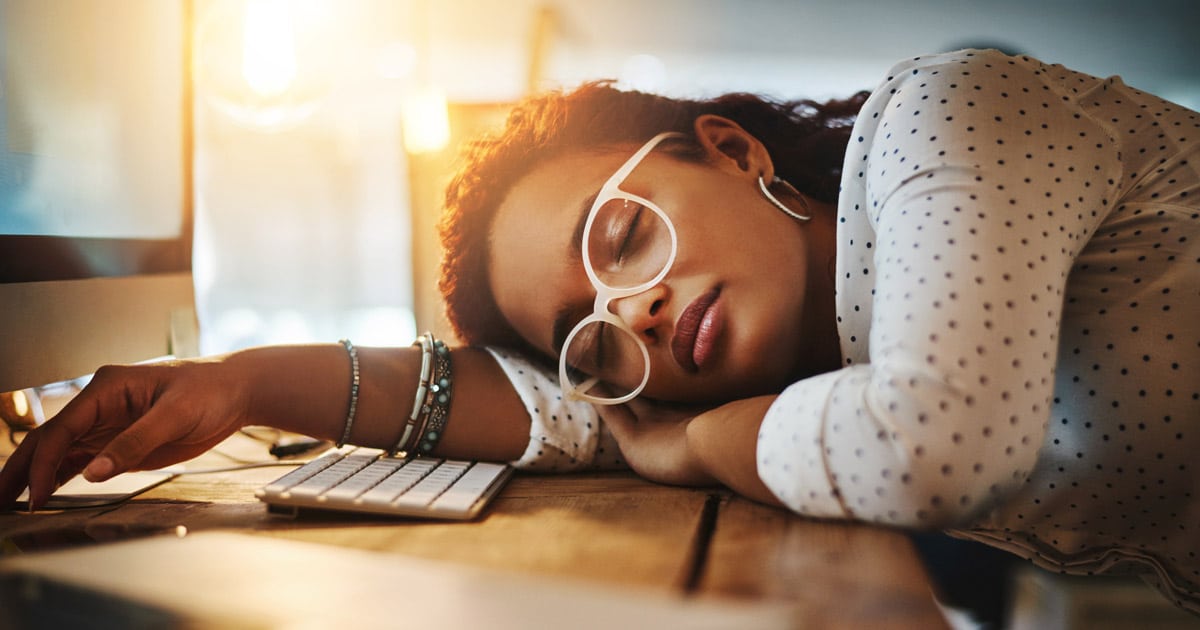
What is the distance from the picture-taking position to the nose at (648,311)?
0.77 metres

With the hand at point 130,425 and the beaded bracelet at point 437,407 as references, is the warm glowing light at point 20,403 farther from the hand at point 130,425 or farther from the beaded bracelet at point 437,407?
the beaded bracelet at point 437,407

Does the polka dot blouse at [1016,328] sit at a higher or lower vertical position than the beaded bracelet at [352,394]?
higher

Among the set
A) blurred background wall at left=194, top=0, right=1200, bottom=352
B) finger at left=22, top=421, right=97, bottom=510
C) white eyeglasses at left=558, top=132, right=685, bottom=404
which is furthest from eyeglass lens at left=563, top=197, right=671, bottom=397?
blurred background wall at left=194, top=0, right=1200, bottom=352

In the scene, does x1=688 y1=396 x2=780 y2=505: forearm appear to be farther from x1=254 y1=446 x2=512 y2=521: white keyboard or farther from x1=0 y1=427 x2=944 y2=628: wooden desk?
x1=254 y1=446 x2=512 y2=521: white keyboard

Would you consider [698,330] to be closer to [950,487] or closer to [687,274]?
[687,274]

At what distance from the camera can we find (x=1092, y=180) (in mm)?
614

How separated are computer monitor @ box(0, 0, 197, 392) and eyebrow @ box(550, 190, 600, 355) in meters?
0.62

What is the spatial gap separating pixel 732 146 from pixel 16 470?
0.85 m

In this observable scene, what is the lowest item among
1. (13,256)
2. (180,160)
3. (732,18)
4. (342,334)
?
(342,334)

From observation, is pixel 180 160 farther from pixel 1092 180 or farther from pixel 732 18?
pixel 732 18

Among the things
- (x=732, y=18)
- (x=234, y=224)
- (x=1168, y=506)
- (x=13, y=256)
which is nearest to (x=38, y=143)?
(x=13, y=256)

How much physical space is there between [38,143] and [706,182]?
79 centimetres

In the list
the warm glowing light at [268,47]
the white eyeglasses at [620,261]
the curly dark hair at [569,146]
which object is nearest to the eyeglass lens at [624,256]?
the white eyeglasses at [620,261]

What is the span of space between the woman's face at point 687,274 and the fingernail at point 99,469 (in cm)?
45
